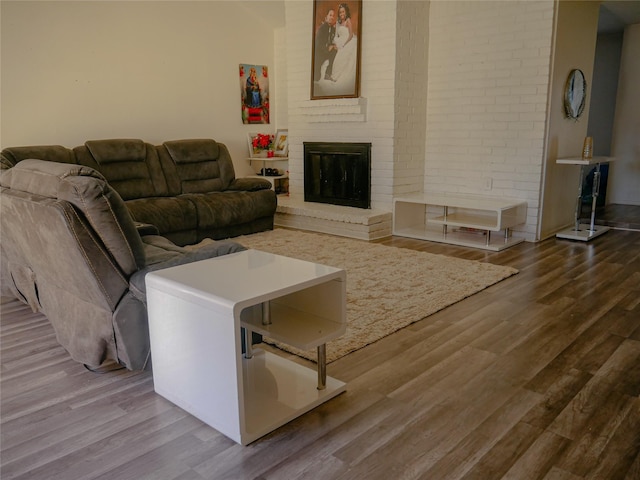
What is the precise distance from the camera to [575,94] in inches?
193

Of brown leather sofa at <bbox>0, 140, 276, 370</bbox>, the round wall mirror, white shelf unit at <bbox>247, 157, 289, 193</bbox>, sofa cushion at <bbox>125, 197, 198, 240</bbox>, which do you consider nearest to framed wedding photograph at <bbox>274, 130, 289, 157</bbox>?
white shelf unit at <bbox>247, 157, 289, 193</bbox>

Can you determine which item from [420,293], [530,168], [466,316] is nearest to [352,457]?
[466,316]

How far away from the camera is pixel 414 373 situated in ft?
7.45

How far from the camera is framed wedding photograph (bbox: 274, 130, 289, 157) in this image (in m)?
6.52

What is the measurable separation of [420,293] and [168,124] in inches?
149

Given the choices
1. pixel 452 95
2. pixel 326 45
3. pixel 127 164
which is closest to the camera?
pixel 127 164

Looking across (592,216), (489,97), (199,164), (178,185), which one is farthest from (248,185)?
(592,216)

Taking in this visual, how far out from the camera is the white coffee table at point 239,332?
1.71m

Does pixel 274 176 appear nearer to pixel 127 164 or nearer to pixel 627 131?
pixel 127 164

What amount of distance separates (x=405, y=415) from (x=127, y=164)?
3.80 metres

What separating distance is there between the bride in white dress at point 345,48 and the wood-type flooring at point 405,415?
3.20m

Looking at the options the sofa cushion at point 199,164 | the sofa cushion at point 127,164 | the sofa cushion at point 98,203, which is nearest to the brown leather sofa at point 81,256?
the sofa cushion at point 98,203

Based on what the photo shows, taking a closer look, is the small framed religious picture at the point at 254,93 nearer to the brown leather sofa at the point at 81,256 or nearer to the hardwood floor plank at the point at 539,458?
the brown leather sofa at the point at 81,256

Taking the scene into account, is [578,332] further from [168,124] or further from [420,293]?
[168,124]
